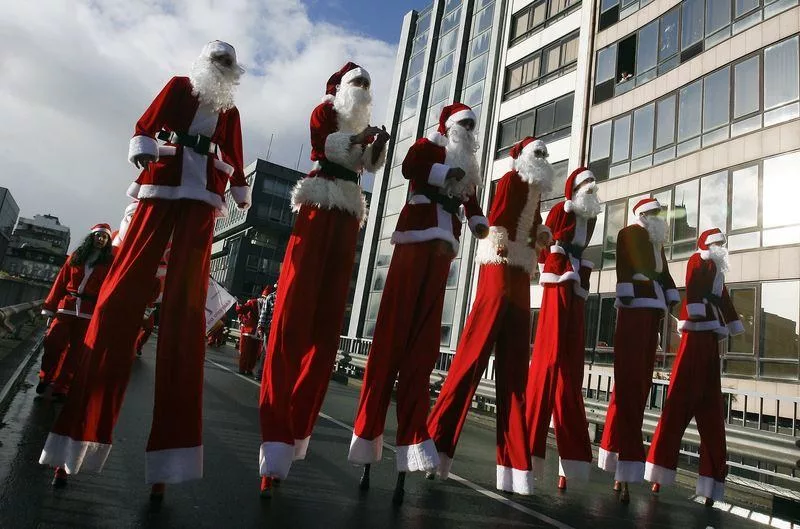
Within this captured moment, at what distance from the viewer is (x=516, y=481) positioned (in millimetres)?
3725

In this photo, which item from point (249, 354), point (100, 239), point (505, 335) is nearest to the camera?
point (505, 335)

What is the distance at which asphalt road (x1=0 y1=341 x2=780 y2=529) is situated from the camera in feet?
8.19

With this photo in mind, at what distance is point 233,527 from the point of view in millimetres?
2451

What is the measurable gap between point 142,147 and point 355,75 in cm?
154

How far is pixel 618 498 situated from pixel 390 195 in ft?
96.0

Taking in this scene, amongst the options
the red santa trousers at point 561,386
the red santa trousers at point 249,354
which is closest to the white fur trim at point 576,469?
the red santa trousers at point 561,386

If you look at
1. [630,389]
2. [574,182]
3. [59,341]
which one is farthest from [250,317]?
[630,389]

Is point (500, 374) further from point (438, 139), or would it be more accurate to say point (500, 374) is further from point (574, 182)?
point (574, 182)

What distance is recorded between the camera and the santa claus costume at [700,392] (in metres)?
4.93

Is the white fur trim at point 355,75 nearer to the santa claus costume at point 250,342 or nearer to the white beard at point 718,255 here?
the white beard at point 718,255

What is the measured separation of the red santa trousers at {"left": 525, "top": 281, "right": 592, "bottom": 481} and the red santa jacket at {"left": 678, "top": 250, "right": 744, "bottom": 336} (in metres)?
1.17

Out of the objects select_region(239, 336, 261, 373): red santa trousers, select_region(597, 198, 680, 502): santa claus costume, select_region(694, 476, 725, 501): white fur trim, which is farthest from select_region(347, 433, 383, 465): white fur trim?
select_region(239, 336, 261, 373): red santa trousers

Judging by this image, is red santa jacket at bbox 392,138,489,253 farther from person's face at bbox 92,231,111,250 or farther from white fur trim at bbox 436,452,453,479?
person's face at bbox 92,231,111,250

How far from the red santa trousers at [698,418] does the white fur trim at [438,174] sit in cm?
298
